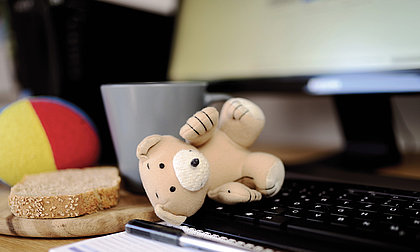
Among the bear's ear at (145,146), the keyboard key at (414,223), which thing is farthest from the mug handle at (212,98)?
the keyboard key at (414,223)

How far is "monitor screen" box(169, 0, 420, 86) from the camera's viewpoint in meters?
0.47

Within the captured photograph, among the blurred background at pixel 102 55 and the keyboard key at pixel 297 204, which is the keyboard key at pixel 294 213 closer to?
the keyboard key at pixel 297 204

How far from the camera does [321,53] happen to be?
0.54 metres

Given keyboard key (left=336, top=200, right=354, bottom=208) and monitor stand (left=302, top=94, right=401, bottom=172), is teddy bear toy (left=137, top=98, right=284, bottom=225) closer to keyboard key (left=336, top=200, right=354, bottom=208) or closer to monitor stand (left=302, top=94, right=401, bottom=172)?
keyboard key (left=336, top=200, right=354, bottom=208)

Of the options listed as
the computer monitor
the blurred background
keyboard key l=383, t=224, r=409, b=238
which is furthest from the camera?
the blurred background

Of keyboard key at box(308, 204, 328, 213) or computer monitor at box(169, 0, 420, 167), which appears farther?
computer monitor at box(169, 0, 420, 167)

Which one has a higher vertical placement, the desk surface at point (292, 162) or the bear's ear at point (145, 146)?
the bear's ear at point (145, 146)

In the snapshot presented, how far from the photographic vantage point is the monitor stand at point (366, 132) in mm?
A: 571

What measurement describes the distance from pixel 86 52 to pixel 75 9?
71mm

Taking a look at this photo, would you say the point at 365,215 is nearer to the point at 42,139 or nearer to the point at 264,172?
the point at 264,172

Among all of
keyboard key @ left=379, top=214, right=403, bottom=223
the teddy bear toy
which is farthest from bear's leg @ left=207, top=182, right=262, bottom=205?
keyboard key @ left=379, top=214, right=403, bottom=223

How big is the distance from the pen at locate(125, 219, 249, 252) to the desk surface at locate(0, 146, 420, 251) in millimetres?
55

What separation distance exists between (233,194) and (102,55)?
407mm

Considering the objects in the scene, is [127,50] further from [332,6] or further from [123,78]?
[332,6]
